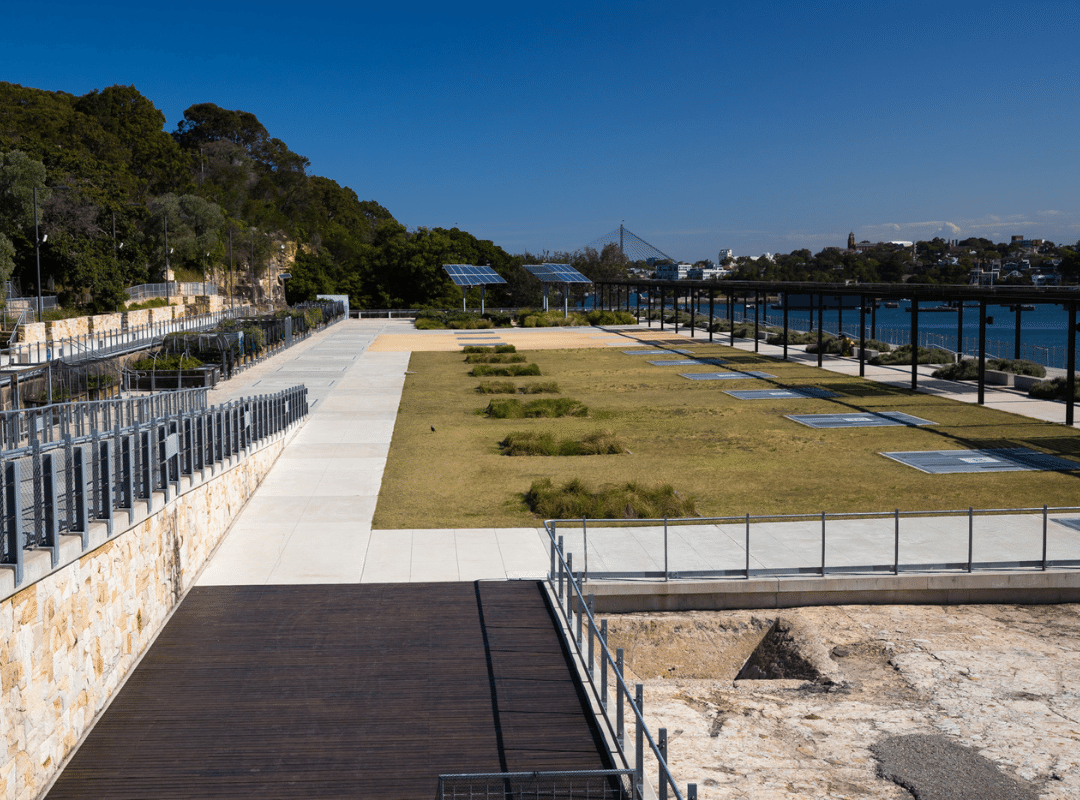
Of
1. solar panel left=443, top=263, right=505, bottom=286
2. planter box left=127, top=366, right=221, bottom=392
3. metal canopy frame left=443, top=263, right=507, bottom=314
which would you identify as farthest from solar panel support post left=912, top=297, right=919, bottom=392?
solar panel left=443, top=263, right=505, bottom=286

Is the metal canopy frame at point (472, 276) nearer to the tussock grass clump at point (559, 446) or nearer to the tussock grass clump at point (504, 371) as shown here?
the tussock grass clump at point (504, 371)

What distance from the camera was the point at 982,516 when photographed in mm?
17547

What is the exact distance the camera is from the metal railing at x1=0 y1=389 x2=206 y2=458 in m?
15.9

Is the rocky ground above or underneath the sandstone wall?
underneath

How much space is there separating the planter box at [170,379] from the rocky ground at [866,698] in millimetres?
27291

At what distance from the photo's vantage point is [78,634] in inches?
391

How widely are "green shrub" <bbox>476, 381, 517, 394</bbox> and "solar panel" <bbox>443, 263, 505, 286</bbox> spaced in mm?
51670

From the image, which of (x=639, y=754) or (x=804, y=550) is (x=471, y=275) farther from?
(x=639, y=754)

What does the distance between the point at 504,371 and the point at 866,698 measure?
35331mm

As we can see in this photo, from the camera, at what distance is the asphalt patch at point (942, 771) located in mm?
9164

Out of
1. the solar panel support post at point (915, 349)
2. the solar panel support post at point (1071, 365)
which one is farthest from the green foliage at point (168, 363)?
Result: the solar panel support post at point (1071, 365)

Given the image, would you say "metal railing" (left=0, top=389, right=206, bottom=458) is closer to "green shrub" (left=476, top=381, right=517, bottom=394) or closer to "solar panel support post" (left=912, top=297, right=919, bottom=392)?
"green shrub" (left=476, top=381, right=517, bottom=394)

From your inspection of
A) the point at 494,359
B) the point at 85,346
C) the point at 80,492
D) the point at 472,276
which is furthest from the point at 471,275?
the point at 80,492

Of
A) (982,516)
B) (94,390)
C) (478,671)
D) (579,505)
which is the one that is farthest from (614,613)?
(94,390)
